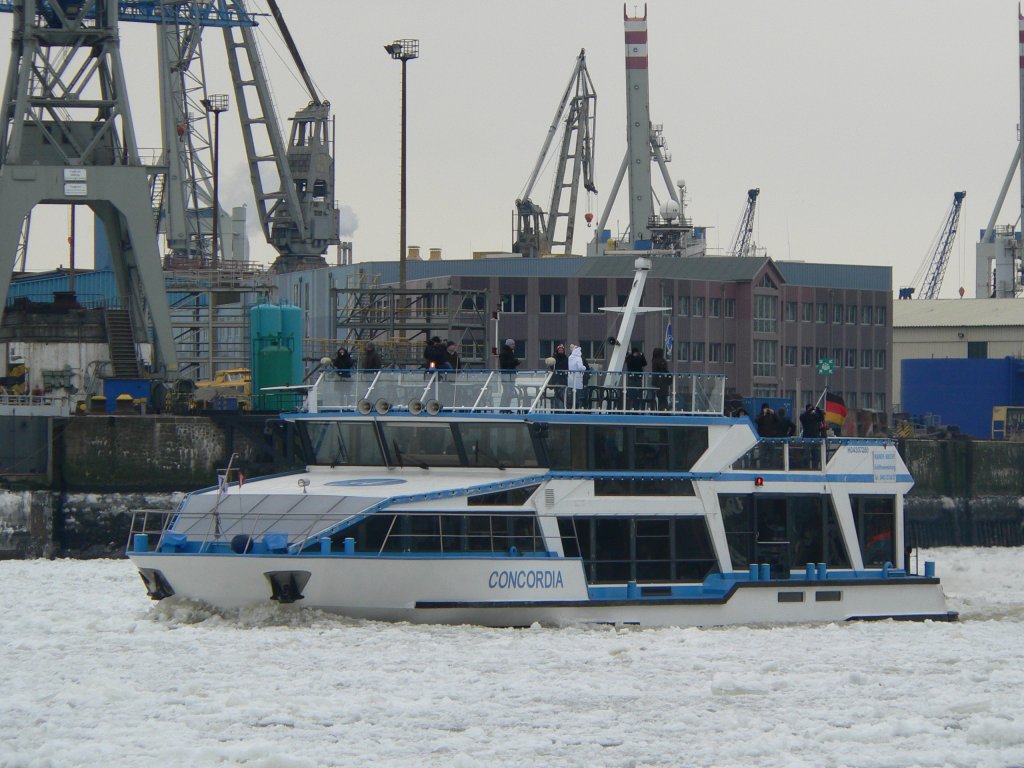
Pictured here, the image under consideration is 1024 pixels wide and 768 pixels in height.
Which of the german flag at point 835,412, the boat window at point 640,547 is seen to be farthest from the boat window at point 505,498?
the german flag at point 835,412

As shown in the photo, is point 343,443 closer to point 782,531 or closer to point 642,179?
point 782,531

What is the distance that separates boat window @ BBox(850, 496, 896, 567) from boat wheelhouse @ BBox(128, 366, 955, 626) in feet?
0.13

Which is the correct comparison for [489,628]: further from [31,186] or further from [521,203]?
[521,203]

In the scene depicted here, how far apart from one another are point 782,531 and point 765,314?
53.3 meters

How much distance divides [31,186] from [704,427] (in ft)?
84.8

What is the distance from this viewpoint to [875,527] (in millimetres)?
32719

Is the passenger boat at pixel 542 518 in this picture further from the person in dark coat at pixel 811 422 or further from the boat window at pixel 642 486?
the person in dark coat at pixel 811 422

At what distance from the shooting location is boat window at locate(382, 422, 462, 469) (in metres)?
30.1

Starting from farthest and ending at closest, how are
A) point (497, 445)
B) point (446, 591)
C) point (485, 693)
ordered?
point (497, 445) → point (446, 591) → point (485, 693)

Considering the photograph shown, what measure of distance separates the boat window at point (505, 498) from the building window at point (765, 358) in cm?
5537

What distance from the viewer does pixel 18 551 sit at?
144ft

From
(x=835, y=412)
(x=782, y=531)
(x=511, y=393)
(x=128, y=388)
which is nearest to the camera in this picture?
(x=511, y=393)

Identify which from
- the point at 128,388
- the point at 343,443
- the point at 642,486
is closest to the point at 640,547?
the point at 642,486

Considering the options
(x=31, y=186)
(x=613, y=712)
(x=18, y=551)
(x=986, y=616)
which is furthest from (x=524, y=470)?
(x=31, y=186)
